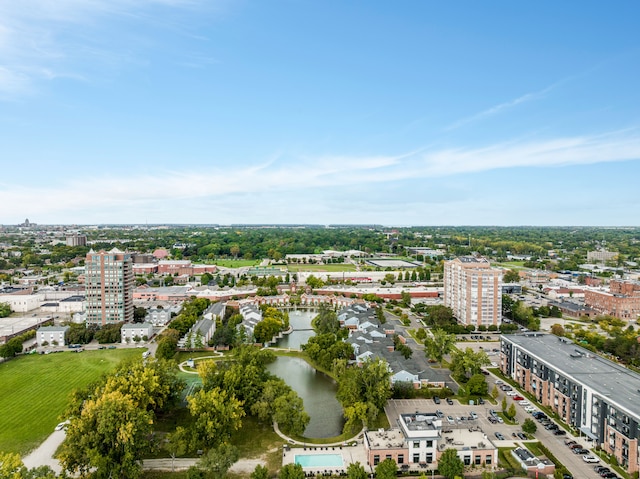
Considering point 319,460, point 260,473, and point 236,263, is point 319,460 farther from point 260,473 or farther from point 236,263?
point 236,263

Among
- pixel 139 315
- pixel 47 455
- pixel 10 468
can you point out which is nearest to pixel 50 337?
pixel 139 315

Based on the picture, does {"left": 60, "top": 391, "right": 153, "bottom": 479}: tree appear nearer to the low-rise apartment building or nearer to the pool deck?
the pool deck

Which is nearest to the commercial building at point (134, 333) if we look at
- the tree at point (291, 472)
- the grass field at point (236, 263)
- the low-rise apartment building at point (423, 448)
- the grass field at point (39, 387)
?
the grass field at point (39, 387)

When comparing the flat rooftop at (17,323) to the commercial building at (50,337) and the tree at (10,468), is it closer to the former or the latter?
the commercial building at (50,337)

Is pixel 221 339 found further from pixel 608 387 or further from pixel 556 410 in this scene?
pixel 608 387

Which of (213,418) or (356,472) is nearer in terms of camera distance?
(356,472)

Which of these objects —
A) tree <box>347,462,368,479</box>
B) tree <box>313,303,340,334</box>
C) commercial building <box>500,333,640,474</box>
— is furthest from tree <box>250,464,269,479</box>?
tree <box>313,303,340,334</box>
